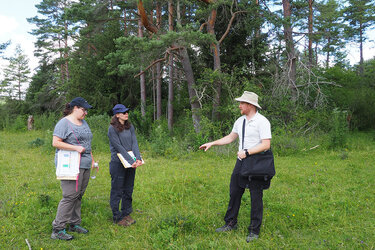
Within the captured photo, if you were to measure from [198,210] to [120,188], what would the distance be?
4.47 feet

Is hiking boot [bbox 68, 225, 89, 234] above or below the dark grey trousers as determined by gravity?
below

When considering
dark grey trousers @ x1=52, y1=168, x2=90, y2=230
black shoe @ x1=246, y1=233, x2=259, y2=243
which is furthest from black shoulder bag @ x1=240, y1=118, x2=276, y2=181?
dark grey trousers @ x1=52, y1=168, x2=90, y2=230

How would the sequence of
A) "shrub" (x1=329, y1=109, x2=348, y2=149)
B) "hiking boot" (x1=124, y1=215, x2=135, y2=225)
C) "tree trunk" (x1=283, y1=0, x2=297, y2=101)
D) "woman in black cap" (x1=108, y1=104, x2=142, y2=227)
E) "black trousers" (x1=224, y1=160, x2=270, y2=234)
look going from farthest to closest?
"tree trunk" (x1=283, y1=0, x2=297, y2=101)
"shrub" (x1=329, y1=109, x2=348, y2=149)
"hiking boot" (x1=124, y1=215, x2=135, y2=225)
"woman in black cap" (x1=108, y1=104, x2=142, y2=227)
"black trousers" (x1=224, y1=160, x2=270, y2=234)

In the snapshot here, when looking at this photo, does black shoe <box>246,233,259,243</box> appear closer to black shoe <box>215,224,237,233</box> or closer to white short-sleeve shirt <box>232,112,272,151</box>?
black shoe <box>215,224,237,233</box>

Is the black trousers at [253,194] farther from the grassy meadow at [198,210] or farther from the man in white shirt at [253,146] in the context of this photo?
the grassy meadow at [198,210]

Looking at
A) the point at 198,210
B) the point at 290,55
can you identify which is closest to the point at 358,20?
the point at 290,55

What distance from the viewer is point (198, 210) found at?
15.2ft

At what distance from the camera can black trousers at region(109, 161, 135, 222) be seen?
408 cm

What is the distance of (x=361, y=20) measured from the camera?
27969 millimetres

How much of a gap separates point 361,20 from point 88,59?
1044 inches

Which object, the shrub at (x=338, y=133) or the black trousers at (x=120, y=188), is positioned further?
the shrub at (x=338, y=133)

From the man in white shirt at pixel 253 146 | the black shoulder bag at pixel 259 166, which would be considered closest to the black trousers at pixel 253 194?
the man in white shirt at pixel 253 146

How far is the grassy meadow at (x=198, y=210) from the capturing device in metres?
3.53

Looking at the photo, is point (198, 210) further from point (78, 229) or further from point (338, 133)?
point (338, 133)
